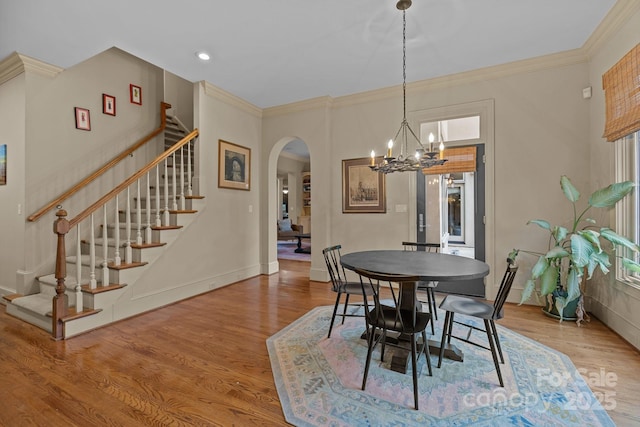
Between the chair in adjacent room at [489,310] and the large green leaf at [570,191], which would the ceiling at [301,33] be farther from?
the chair in adjacent room at [489,310]

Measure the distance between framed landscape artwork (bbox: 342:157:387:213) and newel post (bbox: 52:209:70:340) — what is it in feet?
11.5

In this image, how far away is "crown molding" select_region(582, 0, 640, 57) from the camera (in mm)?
2486

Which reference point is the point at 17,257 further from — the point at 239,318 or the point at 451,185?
the point at 451,185

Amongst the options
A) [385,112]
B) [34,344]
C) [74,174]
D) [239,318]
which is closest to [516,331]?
[239,318]

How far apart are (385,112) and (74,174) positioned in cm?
→ 440

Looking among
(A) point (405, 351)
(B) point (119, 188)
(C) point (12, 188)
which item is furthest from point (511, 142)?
(C) point (12, 188)

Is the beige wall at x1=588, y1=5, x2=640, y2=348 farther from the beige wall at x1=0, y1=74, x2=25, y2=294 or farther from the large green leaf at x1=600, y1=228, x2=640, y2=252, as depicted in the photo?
the beige wall at x1=0, y1=74, x2=25, y2=294

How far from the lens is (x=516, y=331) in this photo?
2826mm

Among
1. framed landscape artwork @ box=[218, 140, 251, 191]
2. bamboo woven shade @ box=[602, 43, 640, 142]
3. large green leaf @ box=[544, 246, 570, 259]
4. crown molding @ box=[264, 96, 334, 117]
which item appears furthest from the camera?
crown molding @ box=[264, 96, 334, 117]

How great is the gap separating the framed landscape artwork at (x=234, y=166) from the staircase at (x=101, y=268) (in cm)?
50

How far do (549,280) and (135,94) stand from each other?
5987 millimetres

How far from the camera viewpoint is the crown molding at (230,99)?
4.27m

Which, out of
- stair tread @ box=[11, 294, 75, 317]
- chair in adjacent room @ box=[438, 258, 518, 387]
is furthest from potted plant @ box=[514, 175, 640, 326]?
stair tread @ box=[11, 294, 75, 317]

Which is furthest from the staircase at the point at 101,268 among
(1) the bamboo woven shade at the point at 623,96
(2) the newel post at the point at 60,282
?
(1) the bamboo woven shade at the point at 623,96
